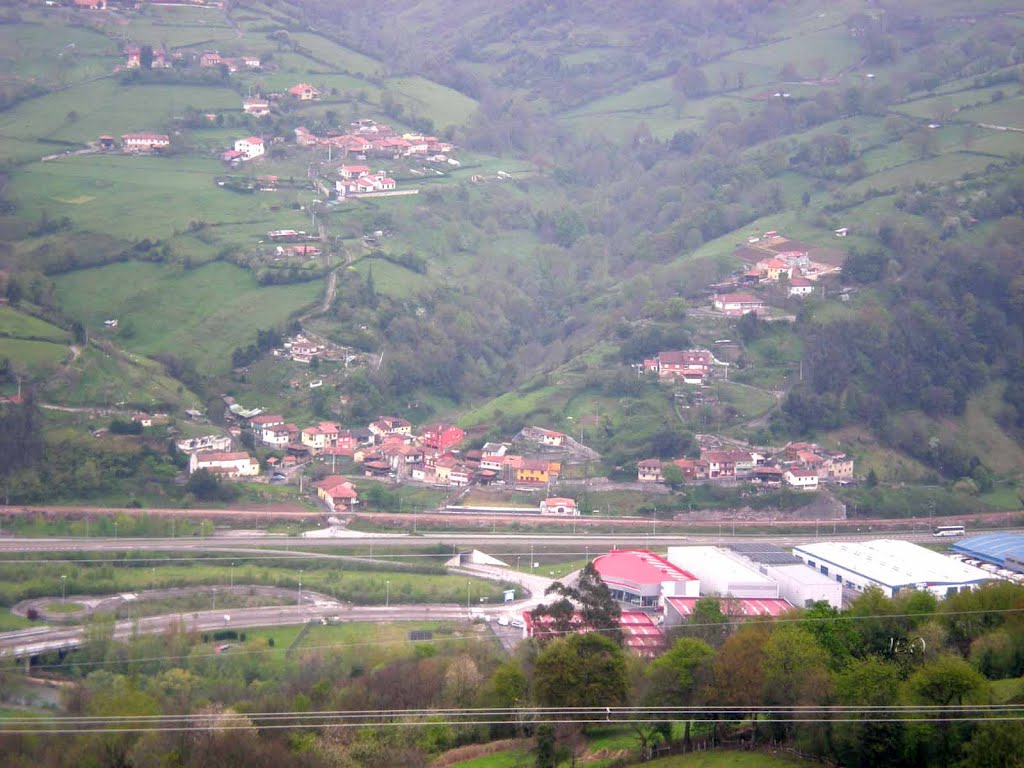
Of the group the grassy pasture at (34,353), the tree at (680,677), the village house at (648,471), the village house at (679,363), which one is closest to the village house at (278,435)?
the grassy pasture at (34,353)

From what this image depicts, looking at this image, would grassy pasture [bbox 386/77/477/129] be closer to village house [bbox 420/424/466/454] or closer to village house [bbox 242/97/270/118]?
village house [bbox 242/97/270/118]

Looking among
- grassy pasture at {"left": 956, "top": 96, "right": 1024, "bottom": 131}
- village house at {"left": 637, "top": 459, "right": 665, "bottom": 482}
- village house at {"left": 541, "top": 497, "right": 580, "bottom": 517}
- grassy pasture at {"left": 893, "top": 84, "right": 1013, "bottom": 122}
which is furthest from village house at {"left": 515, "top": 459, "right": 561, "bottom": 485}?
grassy pasture at {"left": 893, "top": 84, "right": 1013, "bottom": 122}

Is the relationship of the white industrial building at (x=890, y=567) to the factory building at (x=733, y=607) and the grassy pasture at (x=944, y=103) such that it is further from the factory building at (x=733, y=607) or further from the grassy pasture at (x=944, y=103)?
the grassy pasture at (x=944, y=103)

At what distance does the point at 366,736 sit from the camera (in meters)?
17.2

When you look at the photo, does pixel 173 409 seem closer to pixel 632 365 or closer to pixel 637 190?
pixel 632 365

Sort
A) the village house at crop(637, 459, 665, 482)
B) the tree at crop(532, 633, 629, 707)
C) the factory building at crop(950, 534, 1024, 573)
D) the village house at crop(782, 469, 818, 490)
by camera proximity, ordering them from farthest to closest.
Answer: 1. the village house at crop(637, 459, 665, 482)
2. the village house at crop(782, 469, 818, 490)
3. the factory building at crop(950, 534, 1024, 573)
4. the tree at crop(532, 633, 629, 707)

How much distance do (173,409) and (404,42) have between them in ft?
146

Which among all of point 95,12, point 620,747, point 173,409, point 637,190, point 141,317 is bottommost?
point 620,747

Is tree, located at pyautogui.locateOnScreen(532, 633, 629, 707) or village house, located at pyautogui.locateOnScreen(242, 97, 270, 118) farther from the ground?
village house, located at pyautogui.locateOnScreen(242, 97, 270, 118)

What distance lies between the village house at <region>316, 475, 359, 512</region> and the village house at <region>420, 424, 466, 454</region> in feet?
10.3

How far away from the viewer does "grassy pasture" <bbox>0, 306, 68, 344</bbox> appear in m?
34.6

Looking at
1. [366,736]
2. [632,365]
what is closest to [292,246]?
[632,365]

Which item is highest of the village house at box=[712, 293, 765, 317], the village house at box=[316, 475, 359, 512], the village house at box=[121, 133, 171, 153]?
the village house at box=[121, 133, 171, 153]

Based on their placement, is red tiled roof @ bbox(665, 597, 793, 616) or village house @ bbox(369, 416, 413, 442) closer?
red tiled roof @ bbox(665, 597, 793, 616)
